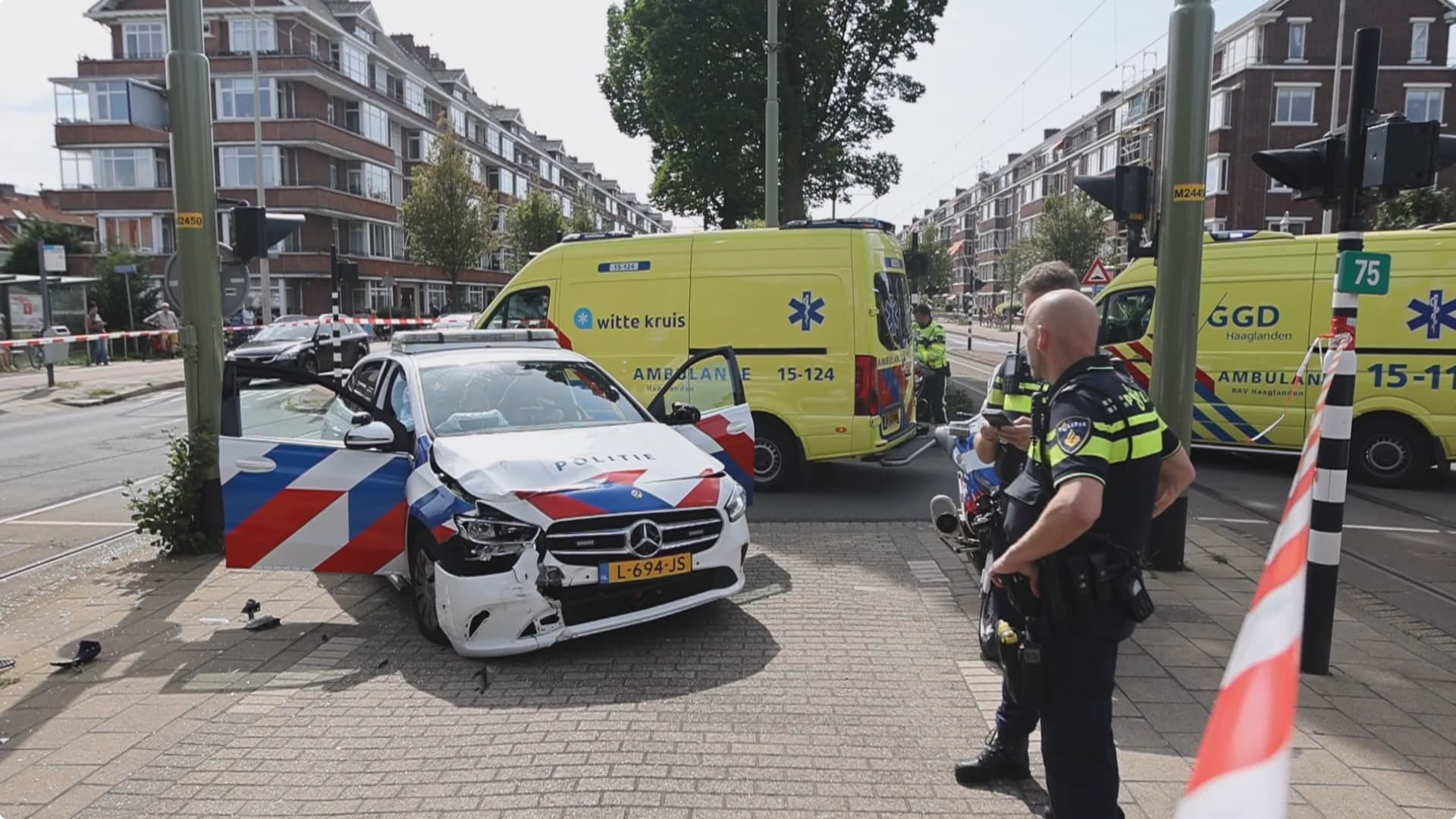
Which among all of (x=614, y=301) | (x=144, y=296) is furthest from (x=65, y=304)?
(x=614, y=301)

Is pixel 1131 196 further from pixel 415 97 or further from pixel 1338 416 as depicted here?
pixel 415 97

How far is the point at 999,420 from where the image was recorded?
11.9ft

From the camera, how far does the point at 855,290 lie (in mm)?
8852

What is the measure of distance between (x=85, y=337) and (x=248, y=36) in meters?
26.7

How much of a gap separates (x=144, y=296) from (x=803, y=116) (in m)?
23.0

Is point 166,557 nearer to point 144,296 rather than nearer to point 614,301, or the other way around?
point 614,301

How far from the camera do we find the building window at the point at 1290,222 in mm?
43844

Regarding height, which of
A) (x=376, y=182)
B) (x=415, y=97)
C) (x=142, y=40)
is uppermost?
(x=415, y=97)

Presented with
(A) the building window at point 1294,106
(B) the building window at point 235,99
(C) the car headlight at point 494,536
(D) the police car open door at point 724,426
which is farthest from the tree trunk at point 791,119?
(A) the building window at point 1294,106

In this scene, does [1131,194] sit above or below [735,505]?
above

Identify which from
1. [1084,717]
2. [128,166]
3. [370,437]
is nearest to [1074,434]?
[1084,717]

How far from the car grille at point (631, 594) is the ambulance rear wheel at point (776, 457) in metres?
4.23

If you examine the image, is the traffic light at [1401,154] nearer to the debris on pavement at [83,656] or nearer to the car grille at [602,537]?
the car grille at [602,537]

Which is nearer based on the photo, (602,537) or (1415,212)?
(602,537)
